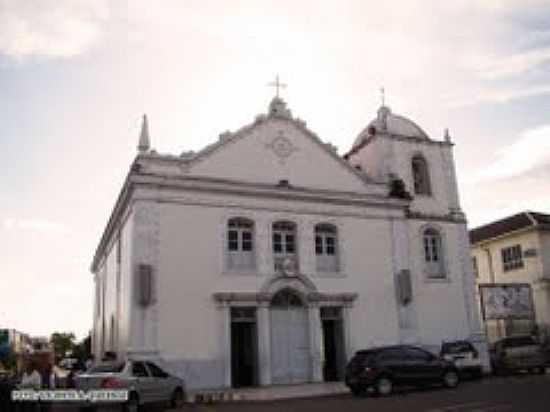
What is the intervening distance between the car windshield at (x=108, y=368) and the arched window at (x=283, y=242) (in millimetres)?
8526

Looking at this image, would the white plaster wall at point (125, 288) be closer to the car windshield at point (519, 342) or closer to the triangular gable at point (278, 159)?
the triangular gable at point (278, 159)

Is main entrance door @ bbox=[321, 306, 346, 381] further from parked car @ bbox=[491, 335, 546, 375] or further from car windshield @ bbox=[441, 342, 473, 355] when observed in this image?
parked car @ bbox=[491, 335, 546, 375]

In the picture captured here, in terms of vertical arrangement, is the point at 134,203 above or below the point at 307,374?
above

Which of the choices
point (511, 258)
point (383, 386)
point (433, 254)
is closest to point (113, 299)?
point (383, 386)

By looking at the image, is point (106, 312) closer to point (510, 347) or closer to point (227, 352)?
point (227, 352)

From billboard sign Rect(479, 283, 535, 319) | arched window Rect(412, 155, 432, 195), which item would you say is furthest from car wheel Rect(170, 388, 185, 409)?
billboard sign Rect(479, 283, 535, 319)

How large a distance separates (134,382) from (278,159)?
446 inches

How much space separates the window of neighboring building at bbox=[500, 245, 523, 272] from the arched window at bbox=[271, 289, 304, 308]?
16665 millimetres

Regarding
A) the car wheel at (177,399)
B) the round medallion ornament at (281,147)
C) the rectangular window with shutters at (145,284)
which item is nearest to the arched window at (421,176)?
the round medallion ornament at (281,147)

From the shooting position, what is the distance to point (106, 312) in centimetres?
2939

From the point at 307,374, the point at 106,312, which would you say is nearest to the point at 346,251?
the point at 307,374

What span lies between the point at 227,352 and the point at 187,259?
3.45m

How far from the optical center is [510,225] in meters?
35.1

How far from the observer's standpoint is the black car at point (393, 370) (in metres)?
17.7
